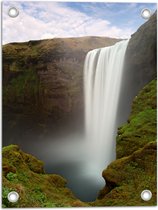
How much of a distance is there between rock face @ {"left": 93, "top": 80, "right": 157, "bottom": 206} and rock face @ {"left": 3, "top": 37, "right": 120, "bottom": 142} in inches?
19.2

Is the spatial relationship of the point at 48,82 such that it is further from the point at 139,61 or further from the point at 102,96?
the point at 139,61

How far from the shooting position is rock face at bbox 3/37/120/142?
11.6ft

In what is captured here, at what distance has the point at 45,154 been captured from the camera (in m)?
3.51

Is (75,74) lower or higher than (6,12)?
lower

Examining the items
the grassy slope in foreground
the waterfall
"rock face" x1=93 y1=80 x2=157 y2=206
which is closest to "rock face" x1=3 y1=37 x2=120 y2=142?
the waterfall

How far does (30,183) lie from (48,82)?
904mm

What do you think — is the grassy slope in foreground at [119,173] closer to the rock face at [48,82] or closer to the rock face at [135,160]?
the rock face at [135,160]

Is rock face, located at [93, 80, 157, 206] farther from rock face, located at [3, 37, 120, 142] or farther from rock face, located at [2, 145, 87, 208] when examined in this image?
rock face, located at [3, 37, 120, 142]

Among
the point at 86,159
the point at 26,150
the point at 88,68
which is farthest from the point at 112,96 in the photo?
the point at 26,150

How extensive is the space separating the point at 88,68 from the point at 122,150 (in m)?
0.80

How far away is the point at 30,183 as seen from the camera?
3471 mm

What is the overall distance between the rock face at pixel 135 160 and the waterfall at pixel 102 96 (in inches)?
5.3

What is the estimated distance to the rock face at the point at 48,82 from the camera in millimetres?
3547

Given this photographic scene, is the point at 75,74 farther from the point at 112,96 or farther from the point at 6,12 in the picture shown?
the point at 6,12
